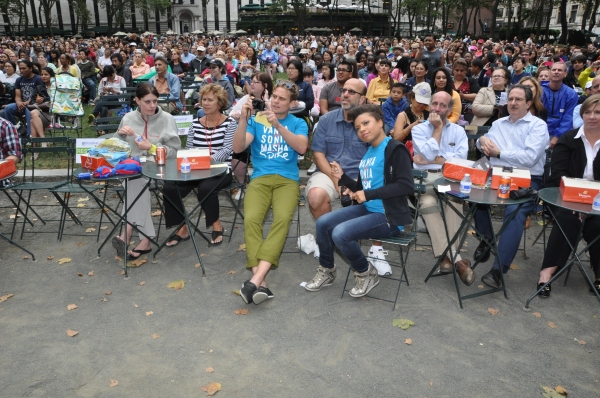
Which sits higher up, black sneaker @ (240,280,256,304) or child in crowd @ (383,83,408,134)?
child in crowd @ (383,83,408,134)

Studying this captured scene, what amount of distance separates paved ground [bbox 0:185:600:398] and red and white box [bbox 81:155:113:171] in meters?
0.94

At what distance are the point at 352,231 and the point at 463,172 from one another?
112 centimetres

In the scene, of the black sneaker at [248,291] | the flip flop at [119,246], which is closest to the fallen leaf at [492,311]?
the black sneaker at [248,291]

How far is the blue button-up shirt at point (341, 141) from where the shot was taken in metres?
5.16

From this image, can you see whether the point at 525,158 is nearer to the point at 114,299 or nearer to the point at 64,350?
the point at 114,299

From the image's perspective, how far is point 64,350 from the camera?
12.1 ft

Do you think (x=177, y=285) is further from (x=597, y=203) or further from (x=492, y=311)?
(x=597, y=203)

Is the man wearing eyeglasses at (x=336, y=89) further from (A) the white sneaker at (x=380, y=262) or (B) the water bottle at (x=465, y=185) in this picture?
(B) the water bottle at (x=465, y=185)

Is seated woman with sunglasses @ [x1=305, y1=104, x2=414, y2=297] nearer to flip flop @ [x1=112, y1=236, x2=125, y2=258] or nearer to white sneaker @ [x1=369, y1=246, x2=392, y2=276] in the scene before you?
white sneaker @ [x1=369, y1=246, x2=392, y2=276]

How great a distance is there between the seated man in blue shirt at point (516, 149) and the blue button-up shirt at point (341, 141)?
3.92ft

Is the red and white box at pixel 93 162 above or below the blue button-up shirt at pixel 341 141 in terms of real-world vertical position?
below

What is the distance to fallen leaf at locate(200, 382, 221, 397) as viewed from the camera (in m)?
3.21

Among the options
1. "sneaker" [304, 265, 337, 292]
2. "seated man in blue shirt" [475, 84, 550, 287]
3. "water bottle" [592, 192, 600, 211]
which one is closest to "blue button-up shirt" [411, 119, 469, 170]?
"seated man in blue shirt" [475, 84, 550, 287]

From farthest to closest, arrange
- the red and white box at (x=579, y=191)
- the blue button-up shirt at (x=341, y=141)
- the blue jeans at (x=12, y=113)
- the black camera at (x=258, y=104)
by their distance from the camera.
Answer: the blue jeans at (x=12, y=113) → the blue button-up shirt at (x=341, y=141) → the black camera at (x=258, y=104) → the red and white box at (x=579, y=191)
